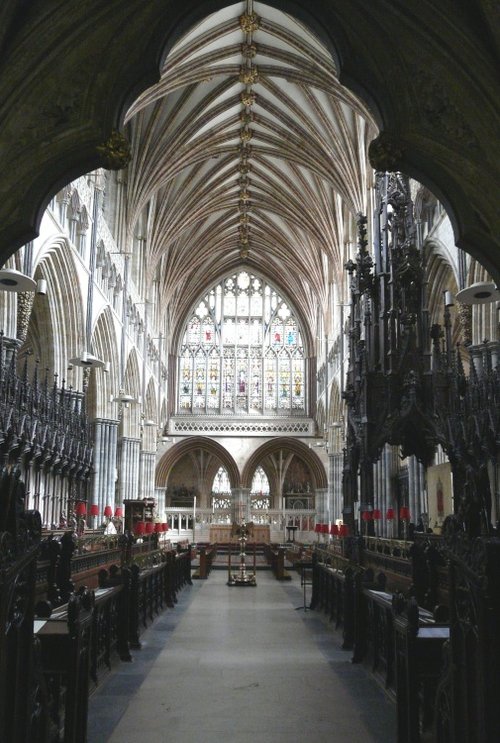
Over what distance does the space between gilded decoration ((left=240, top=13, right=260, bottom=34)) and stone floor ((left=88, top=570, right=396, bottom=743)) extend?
17.2 metres

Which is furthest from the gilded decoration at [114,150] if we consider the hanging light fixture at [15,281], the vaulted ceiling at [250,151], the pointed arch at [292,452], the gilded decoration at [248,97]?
the pointed arch at [292,452]

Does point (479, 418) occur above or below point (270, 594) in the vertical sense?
above

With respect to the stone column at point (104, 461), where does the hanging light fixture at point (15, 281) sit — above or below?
above

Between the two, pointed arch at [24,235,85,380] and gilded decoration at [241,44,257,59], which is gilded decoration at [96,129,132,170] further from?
gilded decoration at [241,44,257,59]

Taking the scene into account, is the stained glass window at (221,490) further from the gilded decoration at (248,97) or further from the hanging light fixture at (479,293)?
the hanging light fixture at (479,293)

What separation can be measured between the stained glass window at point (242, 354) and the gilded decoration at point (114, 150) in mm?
34141

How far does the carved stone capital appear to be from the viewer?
6.80m

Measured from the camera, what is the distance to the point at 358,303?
58.2 feet

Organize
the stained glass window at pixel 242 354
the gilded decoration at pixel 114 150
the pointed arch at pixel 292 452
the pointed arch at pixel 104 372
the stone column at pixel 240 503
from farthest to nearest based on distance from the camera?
the stained glass window at pixel 242 354
the pointed arch at pixel 292 452
the stone column at pixel 240 503
the pointed arch at pixel 104 372
the gilded decoration at pixel 114 150

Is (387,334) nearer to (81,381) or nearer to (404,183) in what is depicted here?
(404,183)

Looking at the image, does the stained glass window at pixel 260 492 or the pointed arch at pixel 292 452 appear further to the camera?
the stained glass window at pixel 260 492

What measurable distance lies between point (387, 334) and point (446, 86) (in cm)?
973

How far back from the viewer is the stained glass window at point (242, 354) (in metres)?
41.3

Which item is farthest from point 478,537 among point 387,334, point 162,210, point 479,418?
point 162,210
